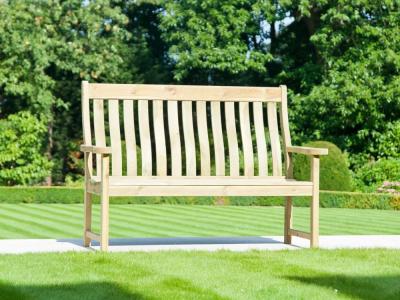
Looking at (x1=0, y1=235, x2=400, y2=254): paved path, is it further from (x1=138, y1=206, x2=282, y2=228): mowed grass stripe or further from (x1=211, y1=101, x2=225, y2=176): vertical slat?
(x1=138, y1=206, x2=282, y2=228): mowed grass stripe

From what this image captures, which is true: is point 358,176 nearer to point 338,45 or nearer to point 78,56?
point 338,45

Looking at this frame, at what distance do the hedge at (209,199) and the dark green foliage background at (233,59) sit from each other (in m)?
4.43

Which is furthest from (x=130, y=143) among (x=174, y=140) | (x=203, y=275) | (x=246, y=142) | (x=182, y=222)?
(x=182, y=222)

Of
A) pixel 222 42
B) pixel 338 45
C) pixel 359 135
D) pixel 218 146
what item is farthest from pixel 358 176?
pixel 218 146

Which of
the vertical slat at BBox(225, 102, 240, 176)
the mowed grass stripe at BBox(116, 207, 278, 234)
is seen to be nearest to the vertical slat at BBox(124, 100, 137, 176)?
the vertical slat at BBox(225, 102, 240, 176)

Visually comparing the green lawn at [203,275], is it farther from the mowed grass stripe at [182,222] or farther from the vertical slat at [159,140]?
the mowed grass stripe at [182,222]

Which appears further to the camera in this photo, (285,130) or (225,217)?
(225,217)

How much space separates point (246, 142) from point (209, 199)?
27.9 feet

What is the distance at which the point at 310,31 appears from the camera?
920 inches

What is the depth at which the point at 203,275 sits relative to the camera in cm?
582

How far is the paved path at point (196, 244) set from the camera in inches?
289

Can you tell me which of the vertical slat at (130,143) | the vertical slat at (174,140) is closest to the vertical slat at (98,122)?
the vertical slat at (130,143)

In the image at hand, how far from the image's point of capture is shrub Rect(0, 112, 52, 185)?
21.3 metres

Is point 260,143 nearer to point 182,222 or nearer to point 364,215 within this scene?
point 182,222
